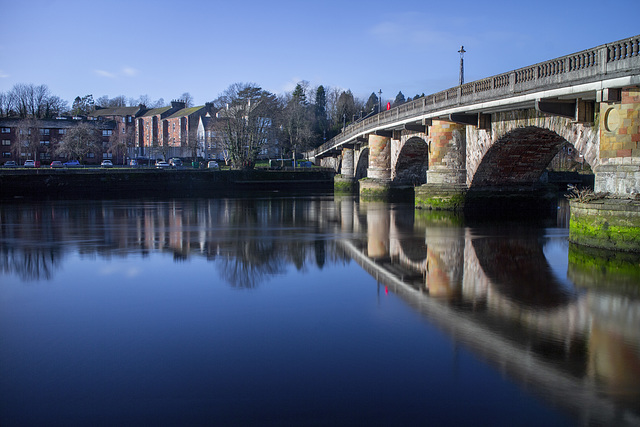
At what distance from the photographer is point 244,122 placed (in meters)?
65.5

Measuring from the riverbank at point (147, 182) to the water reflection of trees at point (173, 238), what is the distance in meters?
18.7

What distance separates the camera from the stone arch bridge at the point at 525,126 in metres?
15.0

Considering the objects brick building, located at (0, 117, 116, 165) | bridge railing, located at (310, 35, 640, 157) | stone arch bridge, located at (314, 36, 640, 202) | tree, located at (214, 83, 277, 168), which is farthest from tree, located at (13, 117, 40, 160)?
bridge railing, located at (310, 35, 640, 157)

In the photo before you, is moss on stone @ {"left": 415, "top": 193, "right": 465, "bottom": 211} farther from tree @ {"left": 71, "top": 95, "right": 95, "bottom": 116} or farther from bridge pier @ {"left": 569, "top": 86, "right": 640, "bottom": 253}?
tree @ {"left": 71, "top": 95, "right": 95, "bottom": 116}

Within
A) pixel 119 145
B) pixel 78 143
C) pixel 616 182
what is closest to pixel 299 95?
pixel 119 145

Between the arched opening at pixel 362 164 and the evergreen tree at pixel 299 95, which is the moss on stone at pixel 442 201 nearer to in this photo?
the arched opening at pixel 362 164

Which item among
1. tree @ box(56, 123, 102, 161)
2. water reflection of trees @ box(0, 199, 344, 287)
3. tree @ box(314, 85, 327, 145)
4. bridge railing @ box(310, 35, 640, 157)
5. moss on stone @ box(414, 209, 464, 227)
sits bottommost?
water reflection of trees @ box(0, 199, 344, 287)

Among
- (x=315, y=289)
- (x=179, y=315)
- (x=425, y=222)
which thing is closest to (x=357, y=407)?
(x=179, y=315)

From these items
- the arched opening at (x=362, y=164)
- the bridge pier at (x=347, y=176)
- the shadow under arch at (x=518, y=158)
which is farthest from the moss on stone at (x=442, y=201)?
the bridge pier at (x=347, y=176)

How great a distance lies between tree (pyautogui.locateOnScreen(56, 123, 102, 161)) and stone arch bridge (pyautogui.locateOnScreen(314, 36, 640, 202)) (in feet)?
168

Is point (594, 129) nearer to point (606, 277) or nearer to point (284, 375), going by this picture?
point (606, 277)

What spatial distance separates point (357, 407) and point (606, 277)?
873cm

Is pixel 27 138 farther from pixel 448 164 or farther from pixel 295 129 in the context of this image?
pixel 448 164

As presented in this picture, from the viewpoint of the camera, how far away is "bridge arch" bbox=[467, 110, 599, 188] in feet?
69.6
